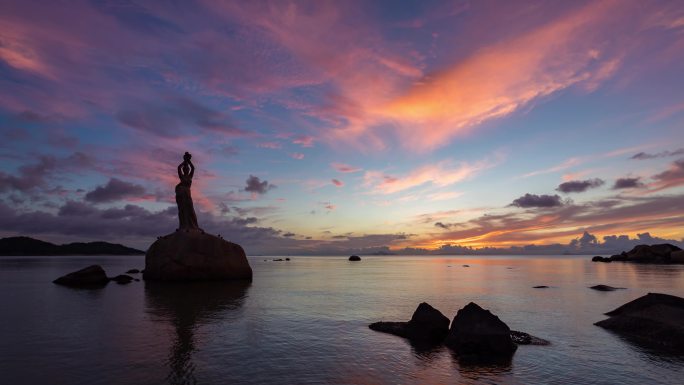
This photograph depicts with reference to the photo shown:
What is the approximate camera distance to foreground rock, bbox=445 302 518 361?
53.6 feet

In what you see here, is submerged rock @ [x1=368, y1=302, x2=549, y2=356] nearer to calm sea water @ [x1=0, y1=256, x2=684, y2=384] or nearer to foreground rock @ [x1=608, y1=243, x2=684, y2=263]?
calm sea water @ [x1=0, y1=256, x2=684, y2=384]

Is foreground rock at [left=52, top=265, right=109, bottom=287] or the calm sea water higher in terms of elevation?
foreground rock at [left=52, top=265, right=109, bottom=287]

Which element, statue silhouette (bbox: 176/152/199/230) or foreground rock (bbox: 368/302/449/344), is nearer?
foreground rock (bbox: 368/302/449/344)

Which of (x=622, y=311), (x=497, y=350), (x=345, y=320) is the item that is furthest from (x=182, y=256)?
(x=622, y=311)

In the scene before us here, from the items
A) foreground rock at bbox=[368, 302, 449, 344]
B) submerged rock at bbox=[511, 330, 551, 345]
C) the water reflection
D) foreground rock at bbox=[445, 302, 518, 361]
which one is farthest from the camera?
foreground rock at bbox=[368, 302, 449, 344]

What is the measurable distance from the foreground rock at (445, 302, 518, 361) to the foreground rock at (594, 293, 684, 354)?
7.35m

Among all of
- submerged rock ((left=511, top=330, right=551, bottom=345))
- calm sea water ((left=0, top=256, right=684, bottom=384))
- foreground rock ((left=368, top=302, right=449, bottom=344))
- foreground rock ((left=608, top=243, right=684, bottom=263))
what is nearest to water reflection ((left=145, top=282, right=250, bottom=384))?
calm sea water ((left=0, top=256, right=684, bottom=384))

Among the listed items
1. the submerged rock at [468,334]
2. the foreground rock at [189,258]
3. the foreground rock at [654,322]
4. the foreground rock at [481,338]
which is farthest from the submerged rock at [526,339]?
the foreground rock at [189,258]

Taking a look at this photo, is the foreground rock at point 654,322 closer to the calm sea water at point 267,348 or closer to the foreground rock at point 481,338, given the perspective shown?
the calm sea water at point 267,348

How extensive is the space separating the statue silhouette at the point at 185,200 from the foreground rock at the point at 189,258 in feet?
3.97

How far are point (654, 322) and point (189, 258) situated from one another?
3985cm

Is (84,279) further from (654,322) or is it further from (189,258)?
(654,322)

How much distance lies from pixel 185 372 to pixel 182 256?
106 ft

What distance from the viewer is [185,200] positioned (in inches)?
1804
